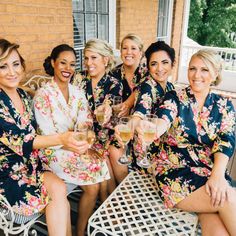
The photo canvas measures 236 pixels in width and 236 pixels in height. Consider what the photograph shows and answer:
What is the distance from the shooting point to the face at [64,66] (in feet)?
6.97

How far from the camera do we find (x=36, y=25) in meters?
2.80

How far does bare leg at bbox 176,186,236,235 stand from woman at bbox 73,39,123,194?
803mm

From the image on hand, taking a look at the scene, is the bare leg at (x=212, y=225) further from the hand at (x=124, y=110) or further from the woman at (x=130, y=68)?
the woman at (x=130, y=68)

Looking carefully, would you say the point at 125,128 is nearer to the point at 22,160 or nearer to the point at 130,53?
the point at 22,160

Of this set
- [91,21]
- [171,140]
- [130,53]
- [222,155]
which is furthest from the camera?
[91,21]

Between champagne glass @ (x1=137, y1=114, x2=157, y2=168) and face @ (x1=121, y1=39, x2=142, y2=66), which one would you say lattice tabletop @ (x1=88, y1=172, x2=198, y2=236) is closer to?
champagne glass @ (x1=137, y1=114, x2=157, y2=168)

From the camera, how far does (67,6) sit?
319 cm

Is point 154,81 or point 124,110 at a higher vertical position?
point 154,81

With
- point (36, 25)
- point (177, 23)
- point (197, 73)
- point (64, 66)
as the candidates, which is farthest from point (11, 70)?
point (177, 23)

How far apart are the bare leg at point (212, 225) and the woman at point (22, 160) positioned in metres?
0.83

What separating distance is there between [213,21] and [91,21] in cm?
1365

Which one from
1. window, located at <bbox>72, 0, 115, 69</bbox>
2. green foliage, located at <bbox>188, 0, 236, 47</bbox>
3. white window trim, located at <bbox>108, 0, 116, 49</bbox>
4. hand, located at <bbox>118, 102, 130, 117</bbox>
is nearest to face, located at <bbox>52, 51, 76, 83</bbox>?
hand, located at <bbox>118, 102, 130, 117</bbox>

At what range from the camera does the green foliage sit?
48.9 feet

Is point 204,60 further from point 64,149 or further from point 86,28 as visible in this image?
point 86,28
